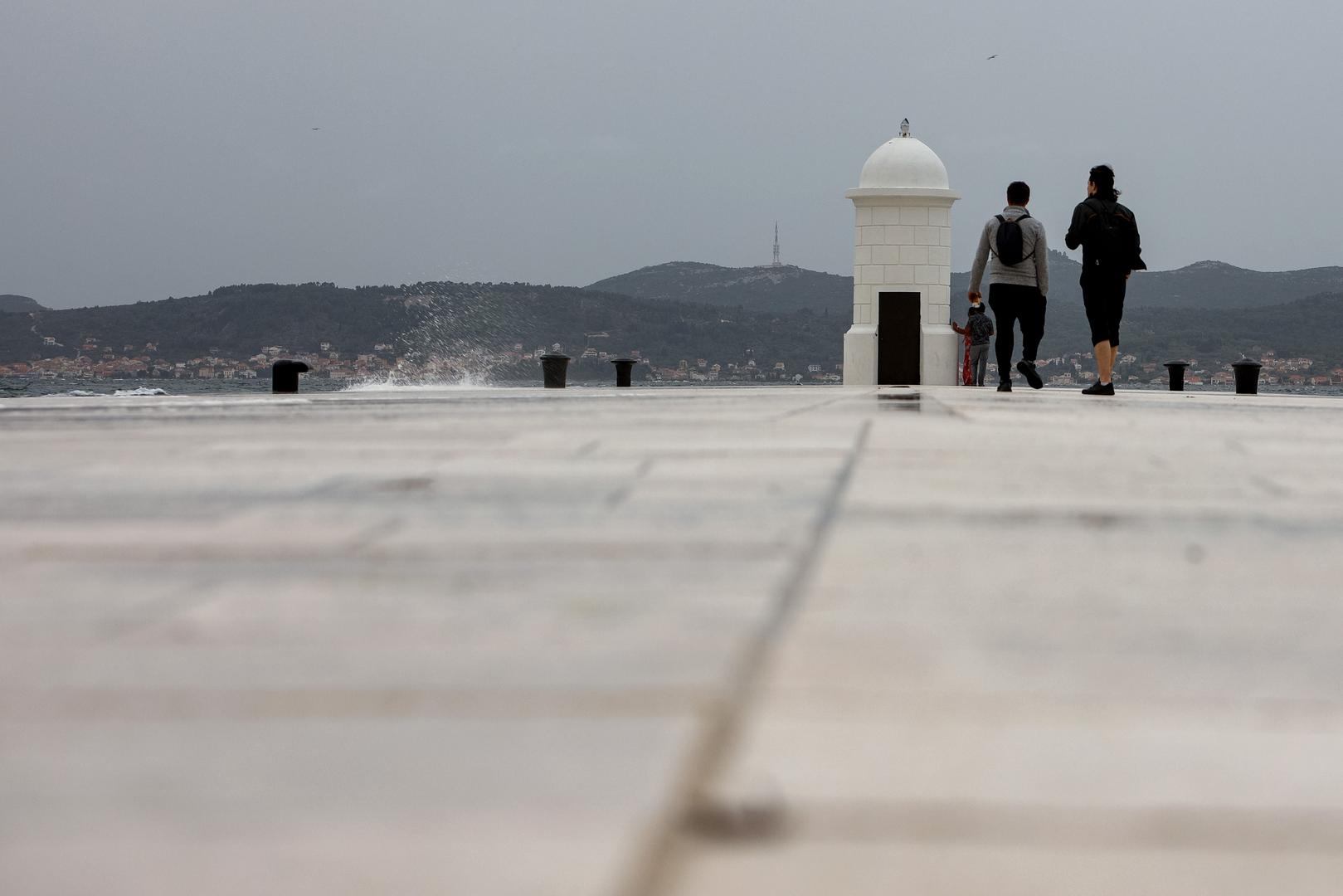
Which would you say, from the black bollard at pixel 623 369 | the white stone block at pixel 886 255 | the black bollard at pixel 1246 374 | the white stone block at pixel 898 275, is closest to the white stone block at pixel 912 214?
the white stone block at pixel 886 255

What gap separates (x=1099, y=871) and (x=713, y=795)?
1.21ft

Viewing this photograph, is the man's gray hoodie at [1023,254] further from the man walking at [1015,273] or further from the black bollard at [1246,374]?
the black bollard at [1246,374]

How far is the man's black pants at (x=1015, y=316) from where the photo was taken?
46.8 feet

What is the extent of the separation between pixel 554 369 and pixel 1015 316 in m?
8.76

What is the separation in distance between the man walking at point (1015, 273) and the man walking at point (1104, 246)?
3.92 ft

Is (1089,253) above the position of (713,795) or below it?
above

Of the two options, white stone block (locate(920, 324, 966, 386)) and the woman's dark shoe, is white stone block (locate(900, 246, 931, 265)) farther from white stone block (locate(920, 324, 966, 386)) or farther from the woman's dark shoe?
the woman's dark shoe

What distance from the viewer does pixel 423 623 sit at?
2143 mm

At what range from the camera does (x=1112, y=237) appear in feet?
40.5

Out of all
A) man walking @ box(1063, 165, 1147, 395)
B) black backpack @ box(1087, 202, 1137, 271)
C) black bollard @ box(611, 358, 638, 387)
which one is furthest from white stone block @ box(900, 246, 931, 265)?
black backpack @ box(1087, 202, 1137, 271)

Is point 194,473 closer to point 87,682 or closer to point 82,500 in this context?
point 82,500

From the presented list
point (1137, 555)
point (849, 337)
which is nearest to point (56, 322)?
point (849, 337)

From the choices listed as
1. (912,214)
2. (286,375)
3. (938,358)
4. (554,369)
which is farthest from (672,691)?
(912,214)

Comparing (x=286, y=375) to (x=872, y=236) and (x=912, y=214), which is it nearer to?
(x=872, y=236)
